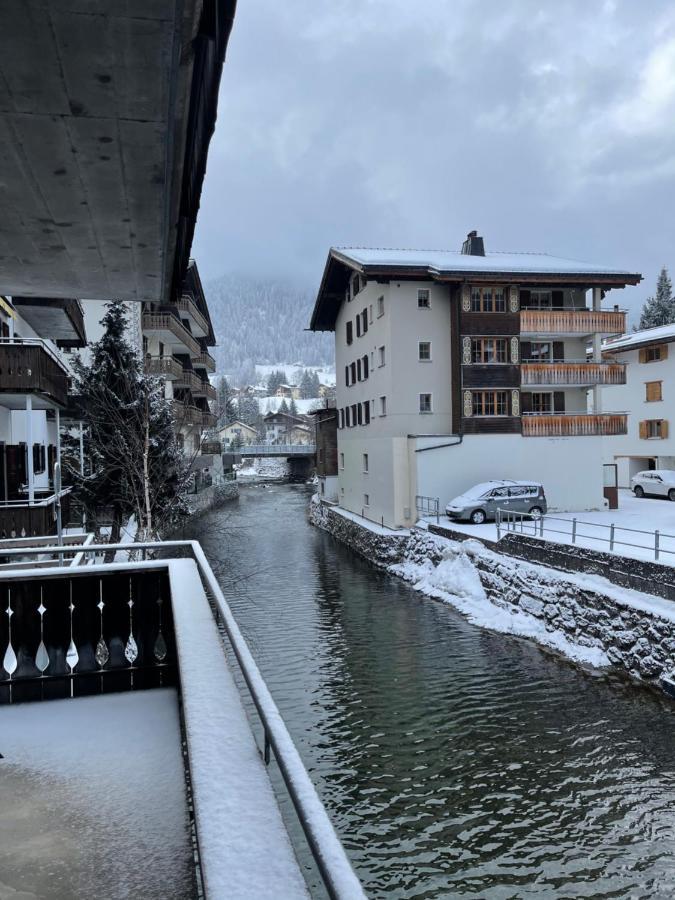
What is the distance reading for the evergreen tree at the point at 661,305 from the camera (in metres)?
63.4

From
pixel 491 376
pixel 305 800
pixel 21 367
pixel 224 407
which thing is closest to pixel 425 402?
pixel 491 376

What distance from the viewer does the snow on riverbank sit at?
54.8 ft

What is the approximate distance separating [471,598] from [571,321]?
15828mm

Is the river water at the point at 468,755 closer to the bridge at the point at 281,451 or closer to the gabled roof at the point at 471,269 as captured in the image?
the gabled roof at the point at 471,269

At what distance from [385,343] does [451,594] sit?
13781 mm

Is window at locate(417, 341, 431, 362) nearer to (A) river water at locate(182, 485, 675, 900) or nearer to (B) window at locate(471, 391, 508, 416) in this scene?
(B) window at locate(471, 391, 508, 416)

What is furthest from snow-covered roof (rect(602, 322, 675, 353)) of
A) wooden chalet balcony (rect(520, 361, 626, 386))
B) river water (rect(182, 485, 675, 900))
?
river water (rect(182, 485, 675, 900))

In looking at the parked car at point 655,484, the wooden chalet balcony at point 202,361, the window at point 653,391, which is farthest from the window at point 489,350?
the wooden chalet balcony at point 202,361

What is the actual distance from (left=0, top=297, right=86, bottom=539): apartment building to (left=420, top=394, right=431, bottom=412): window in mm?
15144

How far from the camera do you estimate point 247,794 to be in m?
2.51

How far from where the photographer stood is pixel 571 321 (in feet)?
101

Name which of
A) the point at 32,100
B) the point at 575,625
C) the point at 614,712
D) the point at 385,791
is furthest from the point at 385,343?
the point at 32,100

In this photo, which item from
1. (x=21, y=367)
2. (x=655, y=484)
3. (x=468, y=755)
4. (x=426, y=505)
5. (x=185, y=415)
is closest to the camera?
(x=468, y=755)

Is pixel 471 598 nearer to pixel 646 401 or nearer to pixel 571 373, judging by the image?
pixel 571 373
